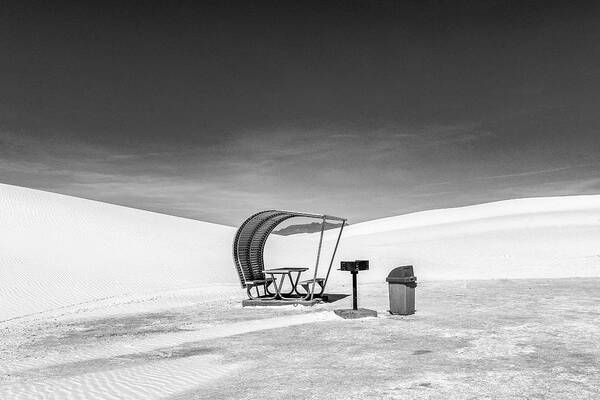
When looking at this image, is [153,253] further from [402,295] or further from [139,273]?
[402,295]

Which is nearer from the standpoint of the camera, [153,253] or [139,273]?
[139,273]

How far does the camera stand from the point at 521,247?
3831cm

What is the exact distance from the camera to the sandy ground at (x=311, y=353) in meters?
5.90

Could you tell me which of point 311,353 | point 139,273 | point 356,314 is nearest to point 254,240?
point 356,314

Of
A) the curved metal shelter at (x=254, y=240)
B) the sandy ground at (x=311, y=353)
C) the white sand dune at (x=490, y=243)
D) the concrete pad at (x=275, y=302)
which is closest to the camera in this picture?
the sandy ground at (x=311, y=353)

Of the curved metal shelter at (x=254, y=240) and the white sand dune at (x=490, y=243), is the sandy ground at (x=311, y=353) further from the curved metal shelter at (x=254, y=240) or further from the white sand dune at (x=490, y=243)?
the white sand dune at (x=490, y=243)

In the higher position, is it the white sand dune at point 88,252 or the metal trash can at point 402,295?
the white sand dune at point 88,252

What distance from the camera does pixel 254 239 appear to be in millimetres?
15148

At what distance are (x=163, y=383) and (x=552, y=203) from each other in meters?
77.4

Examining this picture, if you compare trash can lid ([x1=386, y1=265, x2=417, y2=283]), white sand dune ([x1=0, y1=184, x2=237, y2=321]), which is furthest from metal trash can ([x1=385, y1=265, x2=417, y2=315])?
white sand dune ([x1=0, y1=184, x2=237, y2=321])

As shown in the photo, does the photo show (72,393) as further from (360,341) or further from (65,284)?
(65,284)

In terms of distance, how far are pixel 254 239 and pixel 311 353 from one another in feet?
25.2

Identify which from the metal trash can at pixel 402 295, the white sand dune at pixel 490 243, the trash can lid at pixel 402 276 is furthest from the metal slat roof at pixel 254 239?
the white sand dune at pixel 490 243

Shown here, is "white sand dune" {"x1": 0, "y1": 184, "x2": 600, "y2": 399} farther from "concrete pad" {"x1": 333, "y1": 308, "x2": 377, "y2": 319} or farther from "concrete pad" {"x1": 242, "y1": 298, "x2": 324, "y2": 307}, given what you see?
"concrete pad" {"x1": 242, "y1": 298, "x2": 324, "y2": 307}
